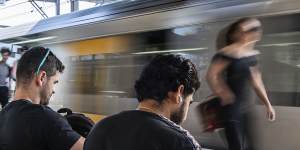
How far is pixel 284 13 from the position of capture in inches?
148

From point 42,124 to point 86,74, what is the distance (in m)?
4.65

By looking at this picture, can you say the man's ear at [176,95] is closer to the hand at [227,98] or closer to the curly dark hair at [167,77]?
the curly dark hair at [167,77]

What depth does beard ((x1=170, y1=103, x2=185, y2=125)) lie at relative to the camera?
1.62 metres

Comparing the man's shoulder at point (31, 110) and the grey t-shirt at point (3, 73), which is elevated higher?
the man's shoulder at point (31, 110)

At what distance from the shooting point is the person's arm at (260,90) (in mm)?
3828

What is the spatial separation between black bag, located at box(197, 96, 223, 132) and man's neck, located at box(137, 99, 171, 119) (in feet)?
8.44

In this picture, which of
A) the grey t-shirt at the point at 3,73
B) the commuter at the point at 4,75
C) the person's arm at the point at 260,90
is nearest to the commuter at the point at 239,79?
the person's arm at the point at 260,90

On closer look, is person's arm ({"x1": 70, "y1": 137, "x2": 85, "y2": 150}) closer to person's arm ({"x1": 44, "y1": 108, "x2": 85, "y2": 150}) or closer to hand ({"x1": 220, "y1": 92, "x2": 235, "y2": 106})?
person's arm ({"x1": 44, "y1": 108, "x2": 85, "y2": 150})

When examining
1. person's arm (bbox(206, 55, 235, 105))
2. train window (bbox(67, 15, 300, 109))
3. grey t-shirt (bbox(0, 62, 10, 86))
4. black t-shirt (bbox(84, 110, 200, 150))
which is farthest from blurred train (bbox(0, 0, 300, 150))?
black t-shirt (bbox(84, 110, 200, 150))

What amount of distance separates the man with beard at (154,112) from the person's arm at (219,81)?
235cm

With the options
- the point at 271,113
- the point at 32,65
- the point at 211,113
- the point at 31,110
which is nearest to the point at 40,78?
the point at 32,65

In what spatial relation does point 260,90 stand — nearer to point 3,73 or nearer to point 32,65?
point 32,65

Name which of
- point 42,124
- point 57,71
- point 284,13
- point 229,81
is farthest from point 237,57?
point 42,124

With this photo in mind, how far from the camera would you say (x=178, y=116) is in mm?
1631
